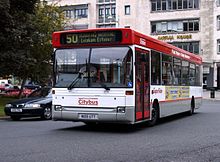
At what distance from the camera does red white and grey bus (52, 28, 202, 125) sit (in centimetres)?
1291

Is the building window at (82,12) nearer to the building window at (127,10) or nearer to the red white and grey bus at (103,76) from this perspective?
the building window at (127,10)

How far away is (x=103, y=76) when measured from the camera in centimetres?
1309

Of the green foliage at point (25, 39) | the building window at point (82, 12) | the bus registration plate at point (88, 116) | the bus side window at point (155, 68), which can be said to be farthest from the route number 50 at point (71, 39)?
the building window at point (82, 12)

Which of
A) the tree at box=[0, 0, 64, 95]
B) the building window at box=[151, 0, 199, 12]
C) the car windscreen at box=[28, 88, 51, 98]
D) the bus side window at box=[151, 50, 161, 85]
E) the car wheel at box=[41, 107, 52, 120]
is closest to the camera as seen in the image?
the bus side window at box=[151, 50, 161, 85]

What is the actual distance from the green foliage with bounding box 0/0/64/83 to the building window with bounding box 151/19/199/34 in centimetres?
3369

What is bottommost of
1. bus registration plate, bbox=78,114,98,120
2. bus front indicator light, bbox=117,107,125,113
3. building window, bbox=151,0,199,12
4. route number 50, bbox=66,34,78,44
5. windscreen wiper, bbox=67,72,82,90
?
bus registration plate, bbox=78,114,98,120

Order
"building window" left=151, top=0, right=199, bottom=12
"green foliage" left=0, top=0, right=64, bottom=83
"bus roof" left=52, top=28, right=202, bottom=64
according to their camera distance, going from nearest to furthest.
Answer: "bus roof" left=52, top=28, right=202, bottom=64 → "green foliage" left=0, top=0, right=64, bottom=83 → "building window" left=151, top=0, right=199, bottom=12

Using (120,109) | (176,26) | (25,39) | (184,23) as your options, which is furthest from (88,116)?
(176,26)

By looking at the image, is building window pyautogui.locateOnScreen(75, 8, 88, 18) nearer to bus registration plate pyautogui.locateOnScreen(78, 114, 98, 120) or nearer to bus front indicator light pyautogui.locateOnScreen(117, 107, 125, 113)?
bus registration plate pyautogui.locateOnScreen(78, 114, 98, 120)

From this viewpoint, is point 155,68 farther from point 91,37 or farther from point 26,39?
point 26,39

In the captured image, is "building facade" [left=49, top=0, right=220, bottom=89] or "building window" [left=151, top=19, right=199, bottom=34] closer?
"building facade" [left=49, top=0, right=220, bottom=89]

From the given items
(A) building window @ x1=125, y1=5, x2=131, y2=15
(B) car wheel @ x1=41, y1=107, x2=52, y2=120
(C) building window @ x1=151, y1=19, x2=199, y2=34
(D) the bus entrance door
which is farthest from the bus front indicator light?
(A) building window @ x1=125, y1=5, x2=131, y2=15

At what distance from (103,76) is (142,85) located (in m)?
1.44

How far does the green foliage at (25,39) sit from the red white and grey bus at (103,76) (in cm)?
1415
